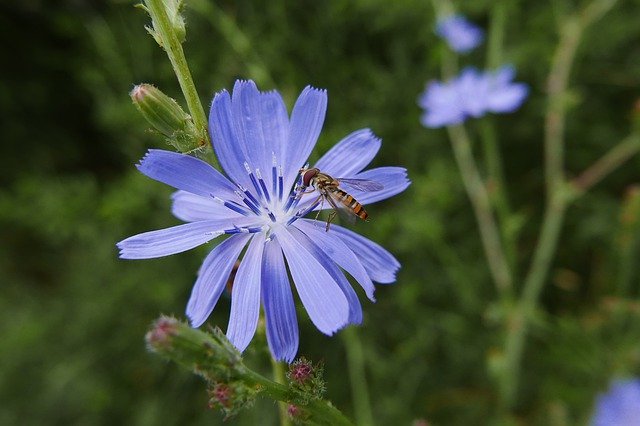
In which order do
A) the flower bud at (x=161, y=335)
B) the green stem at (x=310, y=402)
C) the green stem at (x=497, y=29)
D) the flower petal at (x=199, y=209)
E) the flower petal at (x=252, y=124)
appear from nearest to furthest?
the flower bud at (x=161, y=335)
the green stem at (x=310, y=402)
the flower petal at (x=252, y=124)
the flower petal at (x=199, y=209)
the green stem at (x=497, y=29)

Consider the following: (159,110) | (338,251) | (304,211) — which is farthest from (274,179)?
(159,110)

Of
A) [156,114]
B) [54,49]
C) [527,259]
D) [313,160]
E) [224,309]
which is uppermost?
[54,49]

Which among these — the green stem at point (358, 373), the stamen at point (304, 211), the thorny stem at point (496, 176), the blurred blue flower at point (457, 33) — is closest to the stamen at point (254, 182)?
the stamen at point (304, 211)

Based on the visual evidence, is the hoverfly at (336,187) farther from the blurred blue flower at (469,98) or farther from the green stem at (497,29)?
the green stem at (497,29)

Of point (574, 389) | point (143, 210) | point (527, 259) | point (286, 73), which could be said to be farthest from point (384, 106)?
point (574, 389)

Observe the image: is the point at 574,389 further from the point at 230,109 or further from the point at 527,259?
the point at 230,109

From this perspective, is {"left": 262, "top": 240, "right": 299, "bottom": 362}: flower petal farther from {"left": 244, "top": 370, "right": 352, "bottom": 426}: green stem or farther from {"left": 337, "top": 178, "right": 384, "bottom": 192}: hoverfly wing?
{"left": 337, "top": 178, "right": 384, "bottom": 192}: hoverfly wing
